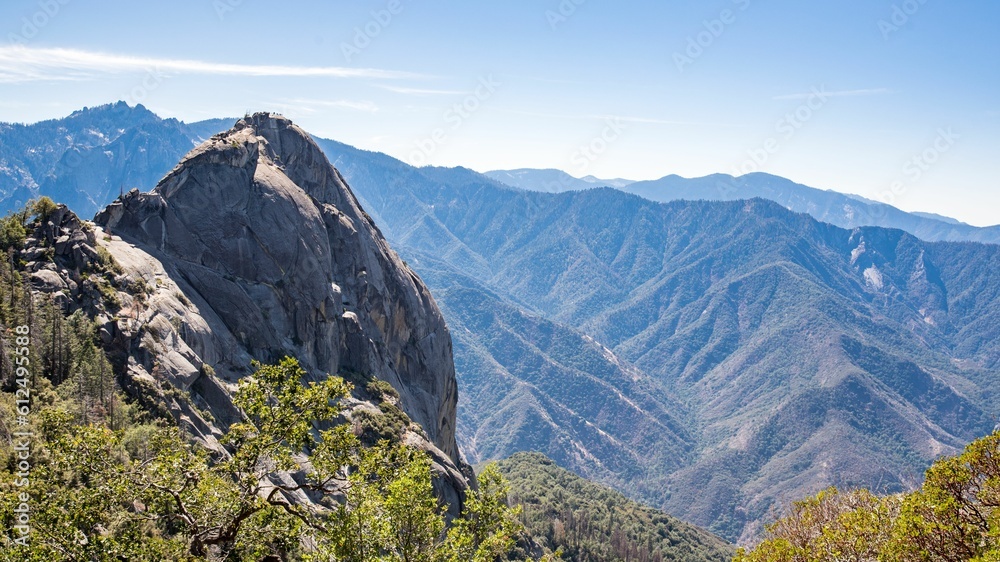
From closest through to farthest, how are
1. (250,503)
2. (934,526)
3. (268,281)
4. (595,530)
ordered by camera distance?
(250,503), (934,526), (268,281), (595,530)

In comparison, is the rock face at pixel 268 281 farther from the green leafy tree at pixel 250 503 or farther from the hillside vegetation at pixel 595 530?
the hillside vegetation at pixel 595 530

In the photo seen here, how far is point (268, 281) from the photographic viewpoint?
8156 cm

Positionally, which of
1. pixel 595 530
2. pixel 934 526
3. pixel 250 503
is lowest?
pixel 595 530

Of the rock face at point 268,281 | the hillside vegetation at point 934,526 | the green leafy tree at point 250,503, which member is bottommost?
the hillside vegetation at point 934,526

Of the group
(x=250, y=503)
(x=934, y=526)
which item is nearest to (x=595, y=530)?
(x=934, y=526)

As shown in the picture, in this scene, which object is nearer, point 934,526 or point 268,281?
point 934,526

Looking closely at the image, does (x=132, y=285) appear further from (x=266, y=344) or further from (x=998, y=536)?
(x=998, y=536)

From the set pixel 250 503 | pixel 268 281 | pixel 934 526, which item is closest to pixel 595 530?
pixel 268 281

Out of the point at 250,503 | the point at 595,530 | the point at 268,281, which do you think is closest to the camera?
the point at 250,503

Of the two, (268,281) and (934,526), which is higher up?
(268,281)

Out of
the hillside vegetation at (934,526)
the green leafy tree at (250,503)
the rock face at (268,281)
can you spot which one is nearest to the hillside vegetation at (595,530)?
the rock face at (268,281)

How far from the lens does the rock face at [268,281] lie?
64.6m

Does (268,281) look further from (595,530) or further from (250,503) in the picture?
(595,530)

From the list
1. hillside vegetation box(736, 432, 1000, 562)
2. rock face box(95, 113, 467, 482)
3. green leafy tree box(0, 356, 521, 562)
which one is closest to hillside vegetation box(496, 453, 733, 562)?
rock face box(95, 113, 467, 482)
